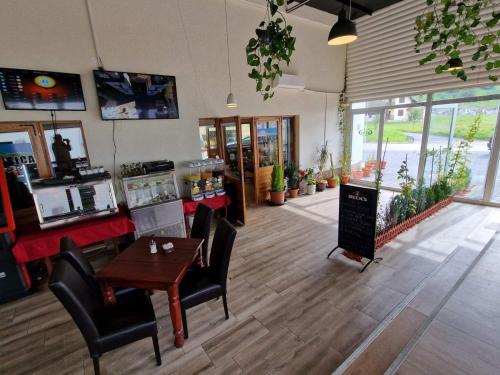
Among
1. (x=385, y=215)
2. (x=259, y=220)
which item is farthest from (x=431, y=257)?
(x=259, y=220)

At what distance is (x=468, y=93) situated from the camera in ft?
16.8

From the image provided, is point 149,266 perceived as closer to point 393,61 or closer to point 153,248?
point 153,248

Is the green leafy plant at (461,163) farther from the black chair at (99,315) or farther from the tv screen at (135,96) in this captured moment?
the black chair at (99,315)

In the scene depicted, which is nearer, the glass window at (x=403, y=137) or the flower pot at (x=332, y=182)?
the glass window at (x=403, y=137)

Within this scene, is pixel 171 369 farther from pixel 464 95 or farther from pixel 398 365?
pixel 464 95

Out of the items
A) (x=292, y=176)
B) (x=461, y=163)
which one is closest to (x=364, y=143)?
(x=461, y=163)


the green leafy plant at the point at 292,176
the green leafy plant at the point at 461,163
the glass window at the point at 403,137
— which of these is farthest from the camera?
the green leafy plant at the point at 292,176

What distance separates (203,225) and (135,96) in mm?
2575

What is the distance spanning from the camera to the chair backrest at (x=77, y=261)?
207 centimetres

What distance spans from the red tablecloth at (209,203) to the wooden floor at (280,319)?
98 cm

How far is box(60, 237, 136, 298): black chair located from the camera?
6.79 ft

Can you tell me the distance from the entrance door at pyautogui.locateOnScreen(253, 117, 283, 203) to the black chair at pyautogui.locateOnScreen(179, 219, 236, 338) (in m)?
3.61

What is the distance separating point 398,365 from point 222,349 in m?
1.36

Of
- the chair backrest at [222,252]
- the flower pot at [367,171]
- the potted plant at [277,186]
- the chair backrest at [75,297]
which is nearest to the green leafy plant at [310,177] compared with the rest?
the potted plant at [277,186]
